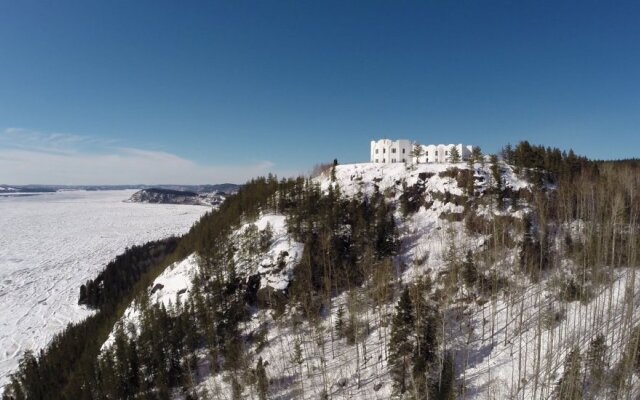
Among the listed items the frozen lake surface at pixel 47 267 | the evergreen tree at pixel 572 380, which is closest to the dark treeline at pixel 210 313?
the frozen lake surface at pixel 47 267

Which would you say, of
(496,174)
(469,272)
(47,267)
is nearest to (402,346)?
(469,272)

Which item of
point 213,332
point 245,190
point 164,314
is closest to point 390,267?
point 213,332

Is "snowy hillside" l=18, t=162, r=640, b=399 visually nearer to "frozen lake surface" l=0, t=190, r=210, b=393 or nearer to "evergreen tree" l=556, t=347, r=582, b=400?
"evergreen tree" l=556, t=347, r=582, b=400

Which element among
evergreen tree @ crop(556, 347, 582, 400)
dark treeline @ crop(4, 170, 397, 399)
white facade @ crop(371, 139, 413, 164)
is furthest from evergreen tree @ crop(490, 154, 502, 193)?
evergreen tree @ crop(556, 347, 582, 400)

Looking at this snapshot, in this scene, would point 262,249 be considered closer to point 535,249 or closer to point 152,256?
point 535,249

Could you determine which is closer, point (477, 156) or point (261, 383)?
point (261, 383)

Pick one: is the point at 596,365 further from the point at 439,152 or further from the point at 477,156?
the point at 439,152

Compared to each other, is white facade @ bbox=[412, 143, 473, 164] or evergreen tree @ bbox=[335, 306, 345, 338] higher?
white facade @ bbox=[412, 143, 473, 164]
